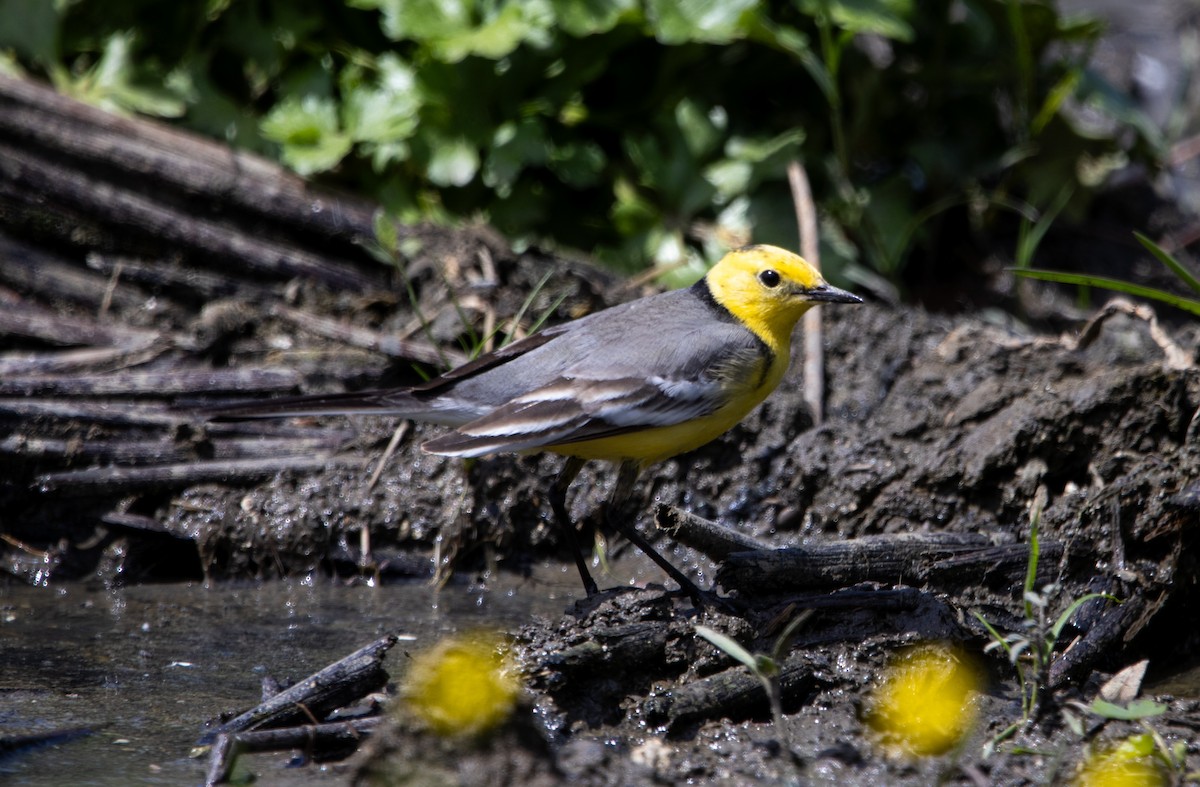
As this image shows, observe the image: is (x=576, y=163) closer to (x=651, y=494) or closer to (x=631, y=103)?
(x=631, y=103)

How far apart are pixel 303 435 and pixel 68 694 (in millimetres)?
2235

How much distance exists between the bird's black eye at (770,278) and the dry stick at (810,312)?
1117 millimetres

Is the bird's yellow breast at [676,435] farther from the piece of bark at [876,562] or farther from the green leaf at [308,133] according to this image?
the green leaf at [308,133]

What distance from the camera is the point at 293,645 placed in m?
5.11

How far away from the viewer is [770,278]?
18.6 ft

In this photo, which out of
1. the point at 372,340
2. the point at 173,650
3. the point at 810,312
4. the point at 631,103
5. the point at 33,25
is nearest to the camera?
the point at 173,650

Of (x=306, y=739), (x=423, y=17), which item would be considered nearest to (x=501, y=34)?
(x=423, y=17)

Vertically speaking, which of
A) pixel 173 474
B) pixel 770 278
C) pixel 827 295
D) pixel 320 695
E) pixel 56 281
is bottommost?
pixel 320 695

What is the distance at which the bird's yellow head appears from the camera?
564 centimetres

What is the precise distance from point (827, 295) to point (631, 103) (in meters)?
3.03

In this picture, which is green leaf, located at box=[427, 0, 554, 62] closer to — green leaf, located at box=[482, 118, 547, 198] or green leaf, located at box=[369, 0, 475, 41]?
green leaf, located at box=[369, 0, 475, 41]

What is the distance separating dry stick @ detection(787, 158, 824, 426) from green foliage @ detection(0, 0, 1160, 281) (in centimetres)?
13

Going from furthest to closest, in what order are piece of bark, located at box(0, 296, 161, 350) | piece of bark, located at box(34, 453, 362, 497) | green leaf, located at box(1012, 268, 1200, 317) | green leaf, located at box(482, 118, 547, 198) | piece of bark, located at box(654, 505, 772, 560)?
green leaf, located at box(482, 118, 547, 198), piece of bark, located at box(0, 296, 161, 350), piece of bark, located at box(34, 453, 362, 497), green leaf, located at box(1012, 268, 1200, 317), piece of bark, located at box(654, 505, 772, 560)

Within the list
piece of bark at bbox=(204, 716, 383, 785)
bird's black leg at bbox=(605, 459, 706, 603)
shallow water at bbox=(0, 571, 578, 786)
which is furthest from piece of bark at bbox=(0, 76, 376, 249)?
piece of bark at bbox=(204, 716, 383, 785)
